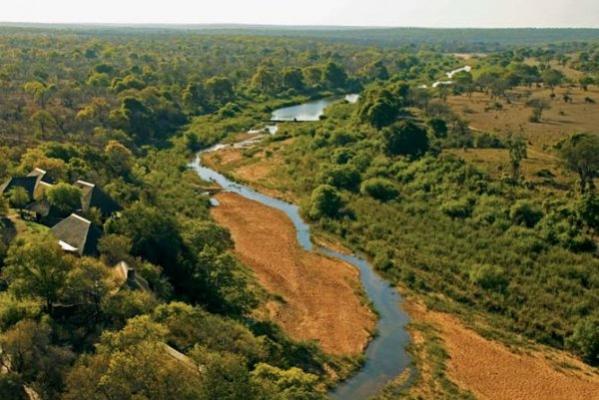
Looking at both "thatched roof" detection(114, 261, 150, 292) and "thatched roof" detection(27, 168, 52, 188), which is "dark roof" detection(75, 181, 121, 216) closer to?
"thatched roof" detection(27, 168, 52, 188)

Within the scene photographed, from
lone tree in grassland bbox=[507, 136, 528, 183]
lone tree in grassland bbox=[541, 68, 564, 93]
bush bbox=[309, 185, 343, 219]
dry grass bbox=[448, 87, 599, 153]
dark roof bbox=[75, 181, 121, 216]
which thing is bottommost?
bush bbox=[309, 185, 343, 219]

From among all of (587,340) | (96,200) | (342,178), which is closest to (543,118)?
(342,178)

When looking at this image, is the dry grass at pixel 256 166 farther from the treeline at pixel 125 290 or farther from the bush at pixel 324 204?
the bush at pixel 324 204

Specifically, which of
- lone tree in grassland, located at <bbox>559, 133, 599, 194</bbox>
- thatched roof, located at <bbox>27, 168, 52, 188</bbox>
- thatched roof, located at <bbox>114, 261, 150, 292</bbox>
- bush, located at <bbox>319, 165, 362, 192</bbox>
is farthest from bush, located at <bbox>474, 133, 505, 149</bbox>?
thatched roof, located at <bbox>114, 261, 150, 292</bbox>

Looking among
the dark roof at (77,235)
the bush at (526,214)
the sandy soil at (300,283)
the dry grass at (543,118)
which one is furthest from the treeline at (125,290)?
the dry grass at (543,118)

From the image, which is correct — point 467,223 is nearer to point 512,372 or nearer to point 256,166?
point 512,372
